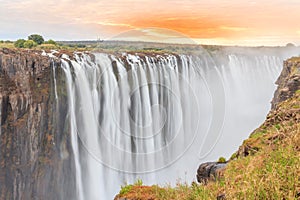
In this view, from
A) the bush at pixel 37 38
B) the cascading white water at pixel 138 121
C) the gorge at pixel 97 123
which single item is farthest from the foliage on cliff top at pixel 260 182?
the bush at pixel 37 38

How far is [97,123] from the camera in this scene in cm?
2252

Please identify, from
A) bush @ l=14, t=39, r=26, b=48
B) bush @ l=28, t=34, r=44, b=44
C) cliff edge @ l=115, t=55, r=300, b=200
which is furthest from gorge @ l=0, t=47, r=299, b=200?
bush @ l=28, t=34, r=44, b=44

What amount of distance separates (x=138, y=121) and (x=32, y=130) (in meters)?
8.55

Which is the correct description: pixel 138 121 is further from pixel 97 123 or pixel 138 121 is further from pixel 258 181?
pixel 258 181

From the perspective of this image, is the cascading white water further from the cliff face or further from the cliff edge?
the cliff edge

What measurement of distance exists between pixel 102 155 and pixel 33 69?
7756 millimetres

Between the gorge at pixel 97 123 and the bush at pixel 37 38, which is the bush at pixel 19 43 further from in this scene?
the gorge at pixel 97 123

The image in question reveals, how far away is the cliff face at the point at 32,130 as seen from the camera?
17.9 meters

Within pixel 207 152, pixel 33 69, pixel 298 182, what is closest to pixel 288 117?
pixel 298 182

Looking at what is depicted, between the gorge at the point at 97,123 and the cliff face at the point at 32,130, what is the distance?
58 millimetres

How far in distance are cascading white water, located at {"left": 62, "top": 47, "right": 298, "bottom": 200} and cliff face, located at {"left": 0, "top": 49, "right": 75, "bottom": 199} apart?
906 mm

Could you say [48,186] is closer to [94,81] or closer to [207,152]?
[94,81]

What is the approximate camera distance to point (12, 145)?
59.9 ft

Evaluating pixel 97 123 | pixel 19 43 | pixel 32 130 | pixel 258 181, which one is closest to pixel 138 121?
pixel 97 123
